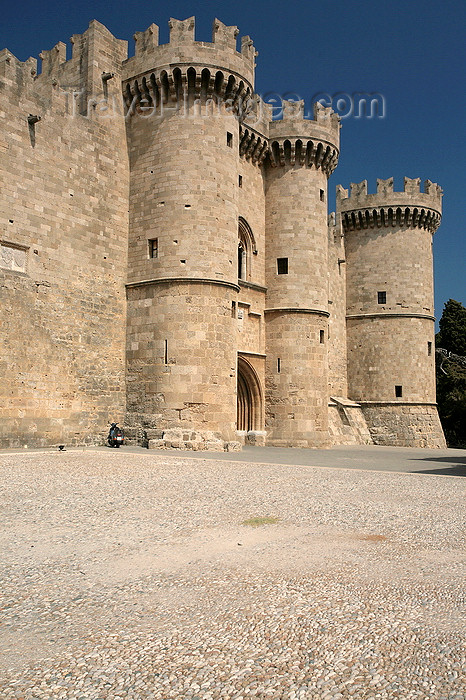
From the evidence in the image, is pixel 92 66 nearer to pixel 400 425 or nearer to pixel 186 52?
pixel 186 52

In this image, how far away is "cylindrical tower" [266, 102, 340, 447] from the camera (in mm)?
21812

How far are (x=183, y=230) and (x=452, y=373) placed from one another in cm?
2738

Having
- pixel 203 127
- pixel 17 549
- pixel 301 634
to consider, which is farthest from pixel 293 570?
pixel 203 127

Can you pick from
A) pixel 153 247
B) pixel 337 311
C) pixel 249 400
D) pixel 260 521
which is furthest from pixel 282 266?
pixel 260 521

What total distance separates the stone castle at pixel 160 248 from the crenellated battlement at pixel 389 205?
20.3ft

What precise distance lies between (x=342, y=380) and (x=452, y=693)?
26543 millimetres

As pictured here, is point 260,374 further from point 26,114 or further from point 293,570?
point 293,570

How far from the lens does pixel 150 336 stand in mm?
17766

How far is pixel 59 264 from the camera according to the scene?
16.5 metres

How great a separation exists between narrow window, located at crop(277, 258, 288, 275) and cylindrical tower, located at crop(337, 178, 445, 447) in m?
8.05

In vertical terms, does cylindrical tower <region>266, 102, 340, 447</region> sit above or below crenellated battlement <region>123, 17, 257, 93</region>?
below

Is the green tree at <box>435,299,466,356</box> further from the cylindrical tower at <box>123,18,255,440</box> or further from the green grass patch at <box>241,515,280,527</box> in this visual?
the green grass patch at <box>241,515,280,527</box>

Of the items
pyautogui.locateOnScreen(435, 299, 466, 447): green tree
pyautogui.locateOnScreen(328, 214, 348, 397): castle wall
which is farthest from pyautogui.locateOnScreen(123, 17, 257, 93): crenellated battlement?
pyautogui.locateOnScreen(435, 299, 466, 447): green tree

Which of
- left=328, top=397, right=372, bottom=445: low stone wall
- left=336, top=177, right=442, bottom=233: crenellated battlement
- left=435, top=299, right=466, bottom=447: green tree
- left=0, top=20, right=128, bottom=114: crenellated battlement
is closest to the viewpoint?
left=0, top=20, right=128, bottom=114: crenellated battlement
